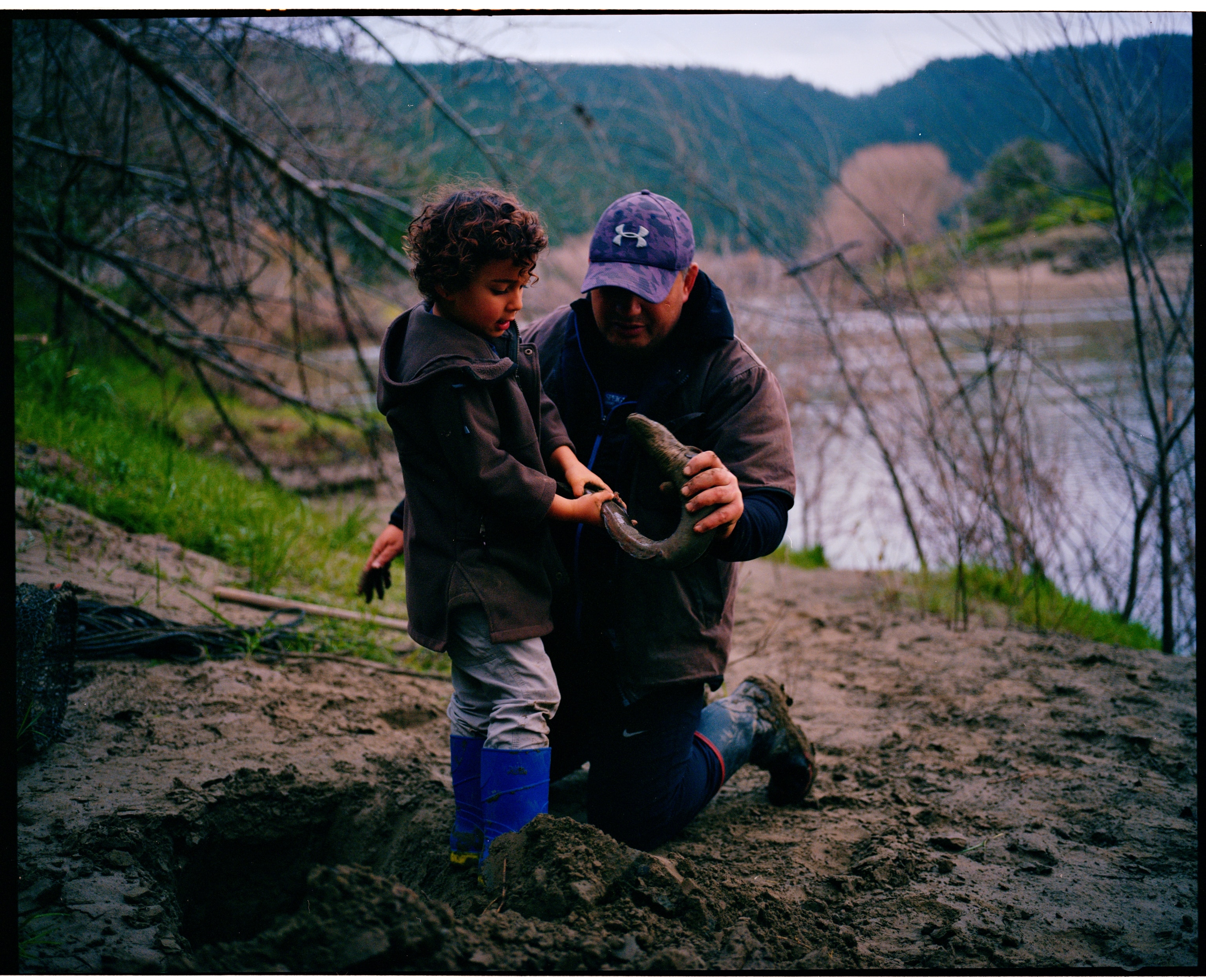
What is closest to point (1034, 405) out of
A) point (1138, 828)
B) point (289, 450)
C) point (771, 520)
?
point (1138, 828)

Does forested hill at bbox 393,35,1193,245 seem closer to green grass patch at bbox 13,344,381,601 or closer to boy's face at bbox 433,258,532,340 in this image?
boy's face at bbox 433,258,532,340

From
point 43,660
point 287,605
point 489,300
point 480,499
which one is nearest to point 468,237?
point 489,300

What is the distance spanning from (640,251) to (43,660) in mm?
1976

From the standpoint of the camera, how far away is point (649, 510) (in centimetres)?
Result: 236

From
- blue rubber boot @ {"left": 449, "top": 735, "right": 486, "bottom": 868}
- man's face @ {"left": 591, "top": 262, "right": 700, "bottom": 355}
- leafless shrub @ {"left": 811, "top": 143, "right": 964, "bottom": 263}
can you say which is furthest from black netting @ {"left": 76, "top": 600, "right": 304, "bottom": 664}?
leafless shrub @ {"left": 811, "top": 143, "right": 964, "bottom": 263}

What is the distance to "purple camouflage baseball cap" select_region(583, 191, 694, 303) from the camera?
7.25 ft

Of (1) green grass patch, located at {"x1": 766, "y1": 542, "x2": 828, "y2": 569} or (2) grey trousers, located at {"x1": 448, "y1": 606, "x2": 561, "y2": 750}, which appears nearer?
(2) grey trousers, located at {"x1": 448, "y1": 606, "x2": 561, "y2": 750}

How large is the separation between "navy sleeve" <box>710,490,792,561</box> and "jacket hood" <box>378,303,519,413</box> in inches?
27.1

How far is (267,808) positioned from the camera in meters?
2.34

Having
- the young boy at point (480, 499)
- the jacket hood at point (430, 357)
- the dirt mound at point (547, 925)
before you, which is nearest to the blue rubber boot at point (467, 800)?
the young boy at point (480, 499)

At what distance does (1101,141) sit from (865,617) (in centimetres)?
255

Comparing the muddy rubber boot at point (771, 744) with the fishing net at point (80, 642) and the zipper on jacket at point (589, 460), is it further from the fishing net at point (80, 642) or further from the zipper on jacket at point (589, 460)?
the fishing net at point (80, 642)

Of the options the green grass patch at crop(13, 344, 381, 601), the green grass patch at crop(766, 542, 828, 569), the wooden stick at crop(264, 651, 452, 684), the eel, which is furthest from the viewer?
the green grass patch at crop(766, 542, 828, 569)

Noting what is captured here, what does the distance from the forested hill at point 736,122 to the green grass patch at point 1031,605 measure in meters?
2.18
